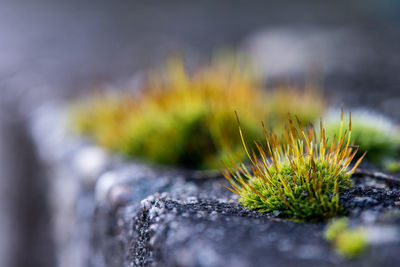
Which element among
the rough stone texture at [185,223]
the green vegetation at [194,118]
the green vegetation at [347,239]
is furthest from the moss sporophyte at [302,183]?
the green vegetation at [194,118]

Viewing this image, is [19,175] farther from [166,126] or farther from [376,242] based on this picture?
[376,242]

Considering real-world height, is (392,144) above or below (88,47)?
below

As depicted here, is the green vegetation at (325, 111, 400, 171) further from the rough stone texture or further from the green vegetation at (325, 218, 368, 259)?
the green vegetation at (325, 218, 368, 259)

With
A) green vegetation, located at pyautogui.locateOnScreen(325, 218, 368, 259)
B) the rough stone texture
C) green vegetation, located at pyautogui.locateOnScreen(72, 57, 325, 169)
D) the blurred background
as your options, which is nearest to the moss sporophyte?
the rough stone texture

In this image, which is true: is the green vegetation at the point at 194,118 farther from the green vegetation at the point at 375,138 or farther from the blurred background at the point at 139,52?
the blurred background at the point at 139,52

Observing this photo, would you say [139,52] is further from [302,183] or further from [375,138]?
[302,183]

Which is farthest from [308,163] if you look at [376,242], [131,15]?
[131,15]

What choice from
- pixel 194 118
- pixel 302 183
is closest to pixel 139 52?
pixel 194 118
